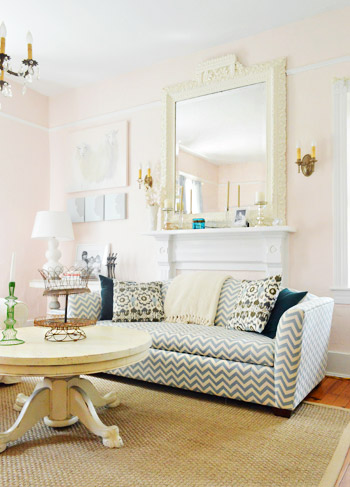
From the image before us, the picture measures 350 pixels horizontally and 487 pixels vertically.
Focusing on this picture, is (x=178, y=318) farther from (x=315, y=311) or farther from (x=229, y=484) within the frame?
(x=229, y=484)

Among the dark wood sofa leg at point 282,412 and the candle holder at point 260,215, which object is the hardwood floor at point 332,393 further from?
the candle holder at point 260,215

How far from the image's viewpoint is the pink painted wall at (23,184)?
4.61 meters

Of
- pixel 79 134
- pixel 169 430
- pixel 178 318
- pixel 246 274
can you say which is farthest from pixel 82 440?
pixel 79 134

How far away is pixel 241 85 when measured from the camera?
12.4ft

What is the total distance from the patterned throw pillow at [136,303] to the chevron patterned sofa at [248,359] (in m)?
0.26

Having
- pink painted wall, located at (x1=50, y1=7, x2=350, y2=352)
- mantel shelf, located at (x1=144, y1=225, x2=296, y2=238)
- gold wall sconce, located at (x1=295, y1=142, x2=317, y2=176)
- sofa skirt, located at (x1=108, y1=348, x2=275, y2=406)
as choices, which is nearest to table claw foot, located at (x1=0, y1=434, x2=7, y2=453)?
sofa skirt, located at (x1=108, y1=348, x2=275, y2=406)

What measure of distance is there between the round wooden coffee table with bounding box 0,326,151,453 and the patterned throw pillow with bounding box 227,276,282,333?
2.72ft

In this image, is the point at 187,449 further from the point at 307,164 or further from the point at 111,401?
the point at 307,164

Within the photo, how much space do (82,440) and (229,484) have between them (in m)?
0.74

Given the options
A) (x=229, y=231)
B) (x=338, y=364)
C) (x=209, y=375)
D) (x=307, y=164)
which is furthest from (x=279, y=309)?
(x=307, y=164)

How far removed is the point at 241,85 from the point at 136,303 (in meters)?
2.18

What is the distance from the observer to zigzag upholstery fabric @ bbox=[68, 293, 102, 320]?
3299 millimetres

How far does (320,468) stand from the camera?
1776 millimetres

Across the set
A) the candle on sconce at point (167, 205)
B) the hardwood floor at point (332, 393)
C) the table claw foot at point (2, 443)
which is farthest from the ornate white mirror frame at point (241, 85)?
the table claw foot at point (2, 443)
